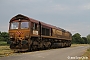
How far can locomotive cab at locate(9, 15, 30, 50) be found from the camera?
2391 cm

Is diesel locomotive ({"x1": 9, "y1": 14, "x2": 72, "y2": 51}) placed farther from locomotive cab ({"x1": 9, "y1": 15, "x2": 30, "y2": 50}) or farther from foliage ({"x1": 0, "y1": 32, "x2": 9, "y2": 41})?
foliage ({"x1": 0, "y1": 32, "x2": 9, "y2": 41})

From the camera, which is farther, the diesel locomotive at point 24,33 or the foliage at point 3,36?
the foliage at point 3,36

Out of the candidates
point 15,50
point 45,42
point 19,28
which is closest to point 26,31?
point 19,28

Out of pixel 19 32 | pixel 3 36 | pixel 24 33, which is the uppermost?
pixel 3 36

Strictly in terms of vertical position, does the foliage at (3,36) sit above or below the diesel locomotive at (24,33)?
above

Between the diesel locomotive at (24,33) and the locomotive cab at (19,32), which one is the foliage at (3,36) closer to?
the diesel locomotive at (24,33)

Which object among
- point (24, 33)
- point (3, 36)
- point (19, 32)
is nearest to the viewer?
point (24, 33)

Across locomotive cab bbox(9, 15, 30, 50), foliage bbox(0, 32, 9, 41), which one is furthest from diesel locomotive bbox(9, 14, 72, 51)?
foliage bbox(0, 32, 9, 41)

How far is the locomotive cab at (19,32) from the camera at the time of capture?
941 inches

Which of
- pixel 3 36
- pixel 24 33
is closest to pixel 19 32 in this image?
pixel 24 33

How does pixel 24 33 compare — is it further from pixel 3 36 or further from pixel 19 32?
pixel 3 36

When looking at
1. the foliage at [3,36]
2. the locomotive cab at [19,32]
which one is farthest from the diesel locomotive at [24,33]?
the foliage at [3,36]

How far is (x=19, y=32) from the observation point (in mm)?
24688

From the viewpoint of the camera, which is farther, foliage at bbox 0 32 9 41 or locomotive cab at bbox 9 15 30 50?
foliage at bbox 0 32 9 41
